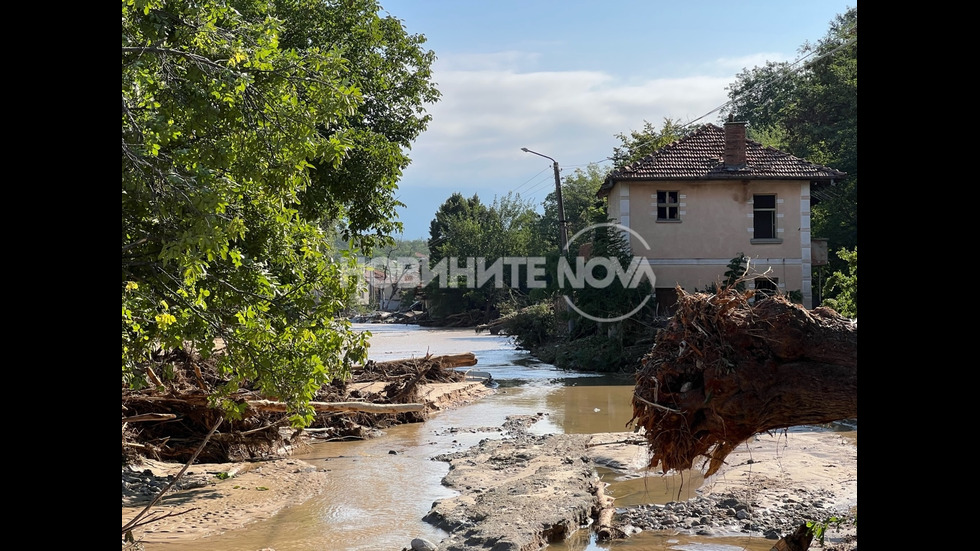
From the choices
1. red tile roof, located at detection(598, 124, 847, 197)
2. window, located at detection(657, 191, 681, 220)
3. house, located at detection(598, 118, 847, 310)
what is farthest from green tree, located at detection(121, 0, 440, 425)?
window, located at detection(657, 191, 681, 220)

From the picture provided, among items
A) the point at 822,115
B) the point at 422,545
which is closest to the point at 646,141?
the point at 822,115

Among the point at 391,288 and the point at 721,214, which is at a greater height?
the point at 721,214

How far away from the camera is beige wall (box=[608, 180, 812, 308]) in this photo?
27.8 meters

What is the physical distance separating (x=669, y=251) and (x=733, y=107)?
97.4ft

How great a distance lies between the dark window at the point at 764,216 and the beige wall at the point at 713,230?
0.24 metres

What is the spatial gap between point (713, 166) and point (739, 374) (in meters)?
23.9

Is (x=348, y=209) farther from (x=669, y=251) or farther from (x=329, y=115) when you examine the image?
(x=669, y=251)

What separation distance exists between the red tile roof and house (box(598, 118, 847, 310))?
34mm

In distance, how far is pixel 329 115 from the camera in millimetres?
7113

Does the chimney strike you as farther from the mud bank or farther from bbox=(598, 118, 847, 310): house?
the mud bank

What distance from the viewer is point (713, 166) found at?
1113 inches

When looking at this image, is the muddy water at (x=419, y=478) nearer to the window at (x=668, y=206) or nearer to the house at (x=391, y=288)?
the window at (x=668, y=206)

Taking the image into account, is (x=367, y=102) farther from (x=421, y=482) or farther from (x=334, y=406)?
(x=421, y=482)
